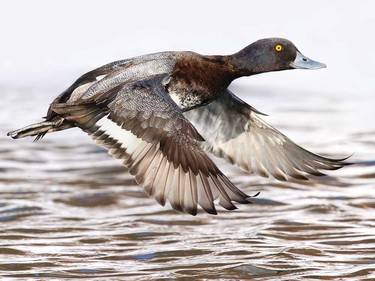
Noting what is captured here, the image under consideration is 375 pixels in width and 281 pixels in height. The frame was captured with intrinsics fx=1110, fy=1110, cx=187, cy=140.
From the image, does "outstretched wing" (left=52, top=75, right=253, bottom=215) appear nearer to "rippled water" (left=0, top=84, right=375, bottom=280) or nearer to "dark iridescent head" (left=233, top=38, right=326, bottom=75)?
"rippled water" (left=0, top=84, right=375, bottom=280)

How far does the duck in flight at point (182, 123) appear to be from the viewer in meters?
6.46

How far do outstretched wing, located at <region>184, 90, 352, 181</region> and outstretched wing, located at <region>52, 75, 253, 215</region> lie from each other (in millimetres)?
1049

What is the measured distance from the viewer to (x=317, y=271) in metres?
6.97

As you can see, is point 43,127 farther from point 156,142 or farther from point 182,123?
point 182,123

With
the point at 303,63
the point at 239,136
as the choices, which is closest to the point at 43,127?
the point at 239,136

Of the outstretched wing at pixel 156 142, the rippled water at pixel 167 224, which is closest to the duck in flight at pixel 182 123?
the outstretched wing at pixel 156 142

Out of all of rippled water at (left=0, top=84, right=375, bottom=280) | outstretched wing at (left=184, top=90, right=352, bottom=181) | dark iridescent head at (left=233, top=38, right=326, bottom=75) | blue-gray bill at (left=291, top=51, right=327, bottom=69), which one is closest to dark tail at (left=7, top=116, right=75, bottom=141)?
rippled water at (left=0, top=84, right=375, bottom=280)

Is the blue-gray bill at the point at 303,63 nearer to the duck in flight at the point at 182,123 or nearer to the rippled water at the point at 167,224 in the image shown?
the duck in flight at the point at 182,123

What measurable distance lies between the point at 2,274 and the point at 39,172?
3450 millimetres

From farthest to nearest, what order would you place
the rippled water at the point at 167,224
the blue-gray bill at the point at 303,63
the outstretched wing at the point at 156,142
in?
the blue-gray bill at the point at 303,63 → the rippled water at the point at 167,224 → the outstretched wing at the point at 156,142

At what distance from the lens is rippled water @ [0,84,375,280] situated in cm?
714

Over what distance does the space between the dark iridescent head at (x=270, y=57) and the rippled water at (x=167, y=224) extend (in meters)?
1.23

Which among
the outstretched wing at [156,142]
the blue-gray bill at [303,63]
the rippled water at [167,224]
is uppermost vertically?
the blue-gray bill at [303,63]

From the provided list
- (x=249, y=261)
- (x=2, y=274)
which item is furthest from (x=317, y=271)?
(x=2, y=274)
